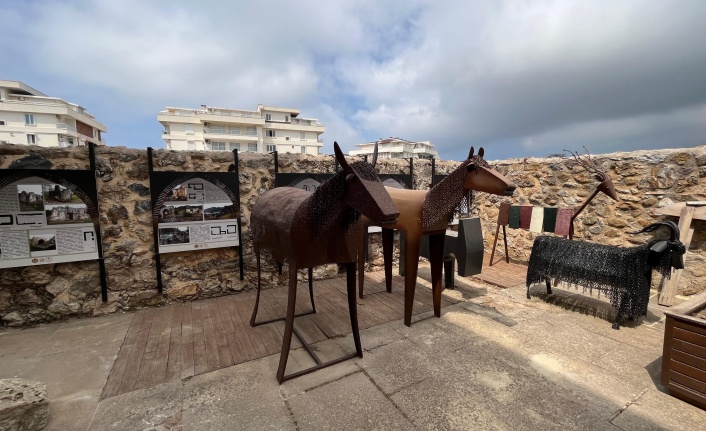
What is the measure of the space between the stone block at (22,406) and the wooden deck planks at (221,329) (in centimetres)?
38

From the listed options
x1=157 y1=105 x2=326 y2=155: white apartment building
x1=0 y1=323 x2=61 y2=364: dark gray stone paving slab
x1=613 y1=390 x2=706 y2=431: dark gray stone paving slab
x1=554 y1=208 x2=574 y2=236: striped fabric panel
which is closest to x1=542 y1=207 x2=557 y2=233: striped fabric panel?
x1=554 y1=208 x2=574 y2=236: striped fabric panel

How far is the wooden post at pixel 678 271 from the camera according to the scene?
387cm

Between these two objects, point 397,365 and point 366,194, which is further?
point 397,365

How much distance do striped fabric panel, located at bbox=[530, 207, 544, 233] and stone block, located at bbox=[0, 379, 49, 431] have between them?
6450 millimetres

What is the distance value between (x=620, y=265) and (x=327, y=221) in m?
3.53

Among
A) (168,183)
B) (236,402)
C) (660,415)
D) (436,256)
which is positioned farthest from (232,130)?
(660,415)

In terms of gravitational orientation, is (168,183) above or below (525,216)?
above

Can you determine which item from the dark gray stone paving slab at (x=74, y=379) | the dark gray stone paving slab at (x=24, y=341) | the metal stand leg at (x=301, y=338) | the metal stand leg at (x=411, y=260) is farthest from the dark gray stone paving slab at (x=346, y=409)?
the dark gray stone paving slab at (x=24, y=341)

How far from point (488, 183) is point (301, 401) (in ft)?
8.63

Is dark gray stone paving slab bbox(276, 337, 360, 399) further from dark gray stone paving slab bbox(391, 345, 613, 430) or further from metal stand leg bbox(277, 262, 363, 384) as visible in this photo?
dark gray stone paving slab bbox(391, 345, 613, 430)

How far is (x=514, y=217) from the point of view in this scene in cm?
548

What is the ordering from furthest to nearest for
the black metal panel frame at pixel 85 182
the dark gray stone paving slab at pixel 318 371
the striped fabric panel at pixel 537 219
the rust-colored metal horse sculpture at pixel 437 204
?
the striped fabric panel at pixel 537 219, the black metal panel frame at pixel 85 182, the rust-colored metal horse sculpture at pixel 437 204, the dark gray stone paving slab at pixel 318 371

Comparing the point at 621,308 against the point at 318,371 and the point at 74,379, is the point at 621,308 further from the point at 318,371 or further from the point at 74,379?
the point at 74,379

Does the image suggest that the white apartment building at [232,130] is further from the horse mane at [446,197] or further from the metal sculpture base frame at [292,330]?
the metal sculpture base frame at [292,330]
